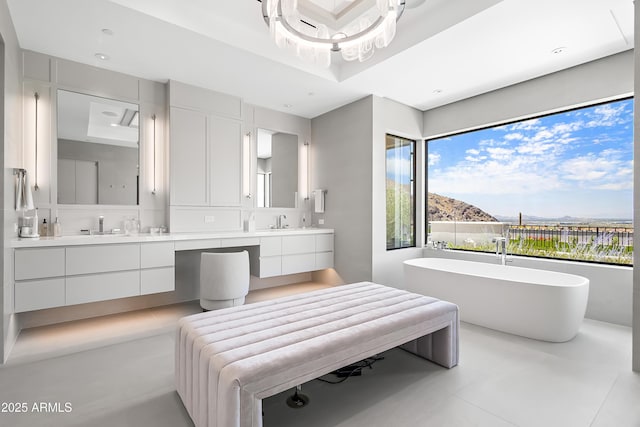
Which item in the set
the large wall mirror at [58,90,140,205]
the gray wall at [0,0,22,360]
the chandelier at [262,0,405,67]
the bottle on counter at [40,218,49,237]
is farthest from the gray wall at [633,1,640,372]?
the bottle on counter at [40,218,49,237]

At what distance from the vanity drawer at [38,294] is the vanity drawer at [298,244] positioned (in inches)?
96.0

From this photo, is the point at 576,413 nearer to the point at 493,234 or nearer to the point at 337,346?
the point at 337,346

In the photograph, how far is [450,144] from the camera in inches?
199

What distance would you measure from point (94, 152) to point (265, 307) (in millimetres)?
2971

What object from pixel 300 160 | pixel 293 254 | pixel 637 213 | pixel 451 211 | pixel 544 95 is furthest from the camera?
pixel 300 160

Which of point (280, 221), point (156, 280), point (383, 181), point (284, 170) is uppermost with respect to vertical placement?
point (284, 170)

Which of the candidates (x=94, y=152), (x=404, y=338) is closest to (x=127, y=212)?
(x=94, y=152)

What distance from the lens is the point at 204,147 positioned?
419 cm

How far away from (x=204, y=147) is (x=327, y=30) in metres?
2.44

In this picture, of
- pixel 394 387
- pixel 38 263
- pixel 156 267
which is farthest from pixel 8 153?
pixel 394 387

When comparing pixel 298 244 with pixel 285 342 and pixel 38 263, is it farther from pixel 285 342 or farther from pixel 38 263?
pixel 285 342

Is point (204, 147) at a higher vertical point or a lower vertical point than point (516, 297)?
higher

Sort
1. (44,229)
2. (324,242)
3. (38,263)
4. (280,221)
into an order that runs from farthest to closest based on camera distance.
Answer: (280,221) < (324,242) < (44,229) < (38,263)

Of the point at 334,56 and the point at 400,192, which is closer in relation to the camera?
the point at 334,56
